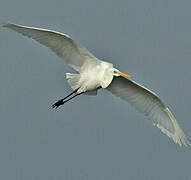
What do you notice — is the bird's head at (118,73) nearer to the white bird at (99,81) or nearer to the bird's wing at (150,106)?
the white bird at (99,81)

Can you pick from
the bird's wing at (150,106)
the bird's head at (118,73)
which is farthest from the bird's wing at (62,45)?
the bird's wing at (150,106)

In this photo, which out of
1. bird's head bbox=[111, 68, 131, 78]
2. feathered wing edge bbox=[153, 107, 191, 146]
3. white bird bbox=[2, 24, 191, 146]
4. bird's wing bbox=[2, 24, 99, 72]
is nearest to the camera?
bird's wing bbox=[2, 24, 99, 72]

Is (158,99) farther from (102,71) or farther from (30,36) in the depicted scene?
(30,36)

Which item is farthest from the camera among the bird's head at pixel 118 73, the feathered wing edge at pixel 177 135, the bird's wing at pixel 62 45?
the feathered wing edge at pixel 177 135

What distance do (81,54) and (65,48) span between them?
1.16 ft

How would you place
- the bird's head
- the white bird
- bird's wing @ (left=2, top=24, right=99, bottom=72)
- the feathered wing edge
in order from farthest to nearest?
the feathered wing edge
the bird's head
the white bird
bird's wing @ (left=2, top=24, right=99, bottom=72)

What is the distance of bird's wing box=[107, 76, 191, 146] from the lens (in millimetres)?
17172

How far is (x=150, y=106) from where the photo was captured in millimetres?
17344

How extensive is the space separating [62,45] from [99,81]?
3.50 ft

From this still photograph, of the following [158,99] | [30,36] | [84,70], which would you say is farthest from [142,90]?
[30,36]

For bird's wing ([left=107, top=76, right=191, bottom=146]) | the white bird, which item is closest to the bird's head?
the white bird

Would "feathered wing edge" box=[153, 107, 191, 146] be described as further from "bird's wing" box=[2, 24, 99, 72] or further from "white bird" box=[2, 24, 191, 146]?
"bird's wing" box=[2, 24, 99, 72]

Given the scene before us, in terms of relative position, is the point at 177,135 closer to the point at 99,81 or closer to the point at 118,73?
the point at 118,73

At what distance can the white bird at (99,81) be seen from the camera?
1594 cm
